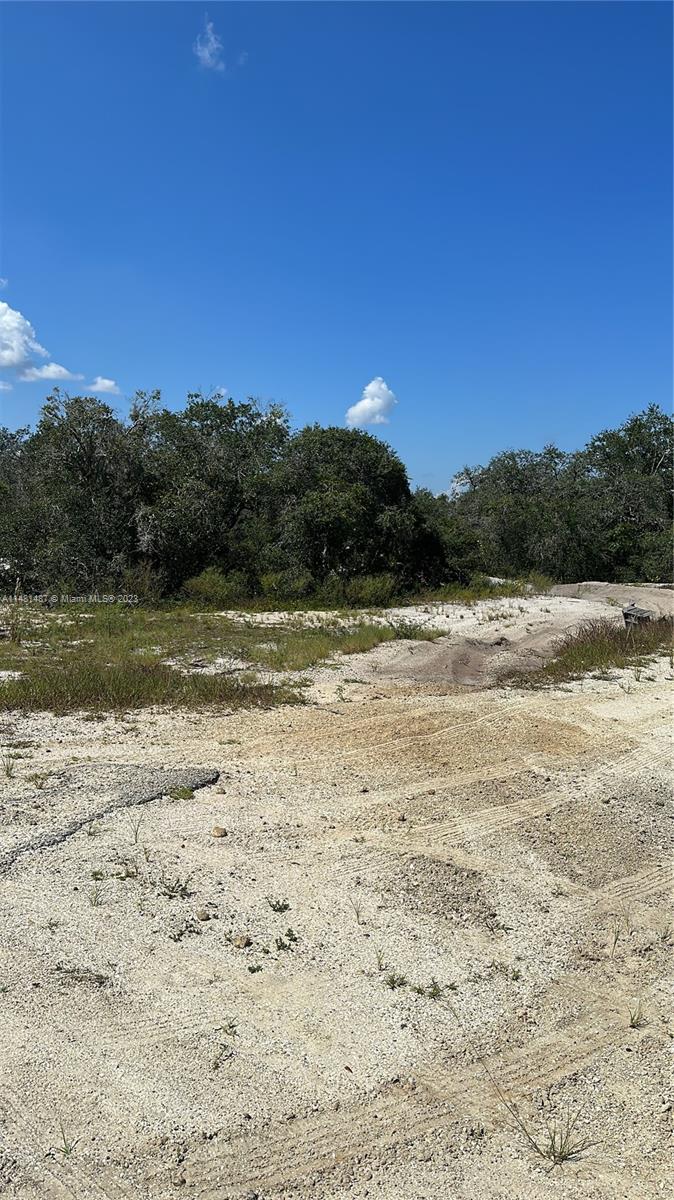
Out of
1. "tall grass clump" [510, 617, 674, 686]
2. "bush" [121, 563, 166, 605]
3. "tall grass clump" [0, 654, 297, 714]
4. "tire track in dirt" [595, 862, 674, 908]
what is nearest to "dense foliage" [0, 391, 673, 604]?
"bush" [121, 563, 166, 605]

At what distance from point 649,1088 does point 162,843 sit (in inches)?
119

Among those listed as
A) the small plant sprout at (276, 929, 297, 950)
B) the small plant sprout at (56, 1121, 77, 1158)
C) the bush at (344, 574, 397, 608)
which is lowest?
the small plant sprout at (56, 1121, 77, 1158)

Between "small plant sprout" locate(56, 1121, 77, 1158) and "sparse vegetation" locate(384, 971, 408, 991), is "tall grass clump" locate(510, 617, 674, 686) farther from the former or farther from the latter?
"small plant sprout" locate(56, 1121, 77, 1158)

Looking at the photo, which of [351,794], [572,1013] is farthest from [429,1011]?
[351,794]

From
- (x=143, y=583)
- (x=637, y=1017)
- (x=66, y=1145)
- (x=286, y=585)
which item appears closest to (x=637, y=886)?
(x=637, y=1017)

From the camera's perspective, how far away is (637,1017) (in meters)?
3.32

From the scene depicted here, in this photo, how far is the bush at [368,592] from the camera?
61.6 feet

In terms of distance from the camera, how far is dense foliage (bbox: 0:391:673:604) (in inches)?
709

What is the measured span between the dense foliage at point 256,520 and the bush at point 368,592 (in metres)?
0.05

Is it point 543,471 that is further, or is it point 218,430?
point 543,471

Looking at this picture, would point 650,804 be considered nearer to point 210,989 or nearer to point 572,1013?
point 572,1013

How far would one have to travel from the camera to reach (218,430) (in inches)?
955

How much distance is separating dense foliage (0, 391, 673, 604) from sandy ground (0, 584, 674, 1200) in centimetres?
1167

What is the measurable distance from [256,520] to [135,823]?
1587 centimetres
